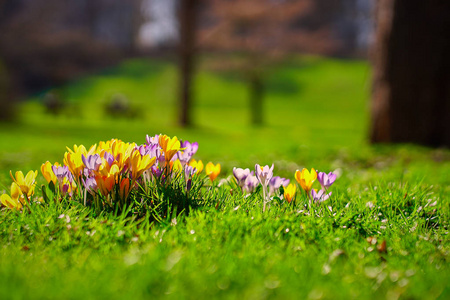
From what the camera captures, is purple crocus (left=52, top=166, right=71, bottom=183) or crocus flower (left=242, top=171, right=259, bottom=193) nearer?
purple crocus (left=52, top=166, right=71, bottom=183)

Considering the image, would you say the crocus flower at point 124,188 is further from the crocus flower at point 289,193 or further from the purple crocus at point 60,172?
the crocus flower at point 289,193

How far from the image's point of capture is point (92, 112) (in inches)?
1223

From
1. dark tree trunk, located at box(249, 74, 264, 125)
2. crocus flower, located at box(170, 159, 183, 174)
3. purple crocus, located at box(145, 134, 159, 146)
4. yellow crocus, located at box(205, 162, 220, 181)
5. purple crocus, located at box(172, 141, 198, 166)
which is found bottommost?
dark tree trunk, located at box(249, 74, 264, 125)

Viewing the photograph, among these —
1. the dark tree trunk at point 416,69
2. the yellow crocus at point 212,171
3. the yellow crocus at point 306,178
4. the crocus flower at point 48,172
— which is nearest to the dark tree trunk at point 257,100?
the dark tree trunk at point 416,69

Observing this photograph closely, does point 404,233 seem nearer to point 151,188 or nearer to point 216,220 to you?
point 216,220

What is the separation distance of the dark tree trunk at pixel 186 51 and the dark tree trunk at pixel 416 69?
11602 mm

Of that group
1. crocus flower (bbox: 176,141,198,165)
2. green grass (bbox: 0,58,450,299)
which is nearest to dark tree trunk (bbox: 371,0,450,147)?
green grass (bbox: 0,58,450,299)

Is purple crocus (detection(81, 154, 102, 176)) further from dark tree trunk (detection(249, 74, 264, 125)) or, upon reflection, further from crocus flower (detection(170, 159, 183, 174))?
dark tree trunk (detection(249, 74, 264, 125))

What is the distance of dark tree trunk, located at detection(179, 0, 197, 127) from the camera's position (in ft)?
64.7

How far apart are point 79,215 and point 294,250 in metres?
1.46

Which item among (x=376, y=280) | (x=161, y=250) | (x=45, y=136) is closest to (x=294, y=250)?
(x=376, y=280)

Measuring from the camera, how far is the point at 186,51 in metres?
19.7

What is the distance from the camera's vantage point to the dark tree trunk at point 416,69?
8.87m

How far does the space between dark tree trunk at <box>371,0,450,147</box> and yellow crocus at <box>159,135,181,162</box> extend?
23.4ft
